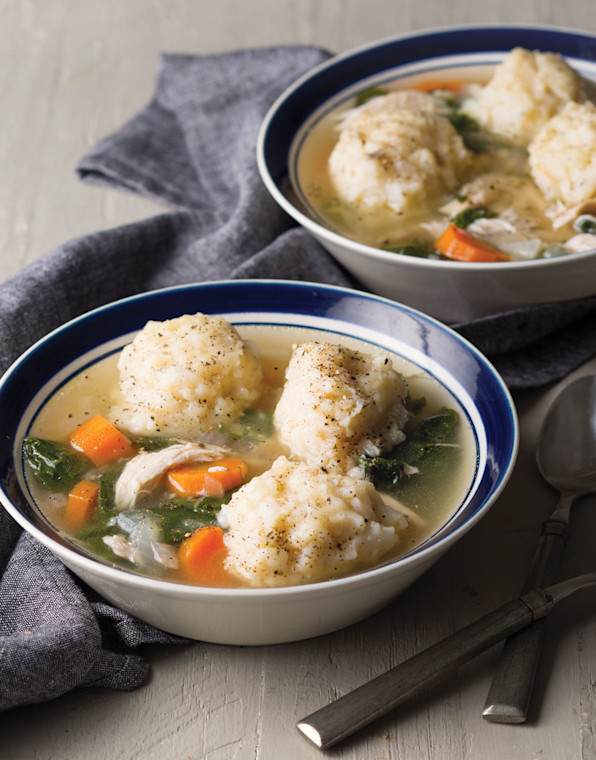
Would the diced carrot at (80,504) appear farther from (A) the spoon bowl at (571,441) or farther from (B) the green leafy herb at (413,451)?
(A) the spoon bowl at (571,441)

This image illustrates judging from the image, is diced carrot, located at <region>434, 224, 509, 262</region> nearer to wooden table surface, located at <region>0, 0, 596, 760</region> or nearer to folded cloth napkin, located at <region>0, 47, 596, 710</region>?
folded cloth napkin, located at <region>0, 47, 596, 710</region>

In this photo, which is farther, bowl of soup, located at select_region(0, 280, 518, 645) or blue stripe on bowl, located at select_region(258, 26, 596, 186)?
blue stripe on bowl, located at select_region(258, 26, 596, 186)

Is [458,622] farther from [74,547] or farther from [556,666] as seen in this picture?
[74,547]

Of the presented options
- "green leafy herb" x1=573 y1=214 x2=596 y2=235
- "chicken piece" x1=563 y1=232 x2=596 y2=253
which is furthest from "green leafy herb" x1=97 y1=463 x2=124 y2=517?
"green leafy herb" x1=573 y1=214 x2=596 y2=235

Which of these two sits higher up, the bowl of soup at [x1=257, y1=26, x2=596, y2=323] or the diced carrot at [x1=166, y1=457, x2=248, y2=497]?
the bowl of soup at [x1=257, y1=26, x2=596, y2=323]

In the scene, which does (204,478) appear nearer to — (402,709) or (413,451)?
(413,451)

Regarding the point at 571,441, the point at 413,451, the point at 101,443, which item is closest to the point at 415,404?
the point at 413,451

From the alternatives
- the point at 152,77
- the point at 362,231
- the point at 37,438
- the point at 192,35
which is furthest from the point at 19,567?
the point at 192,35
